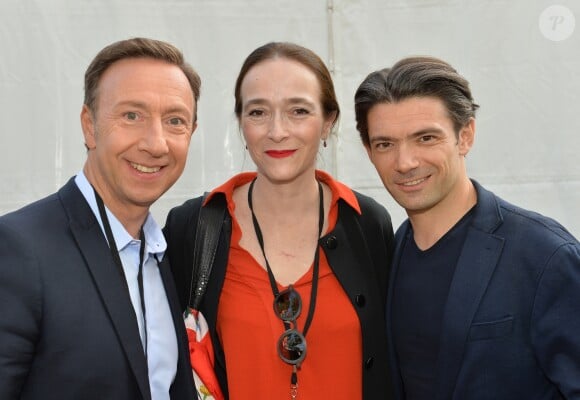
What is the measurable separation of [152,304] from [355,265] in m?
0.89

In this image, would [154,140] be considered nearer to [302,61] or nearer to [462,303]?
[302,61]

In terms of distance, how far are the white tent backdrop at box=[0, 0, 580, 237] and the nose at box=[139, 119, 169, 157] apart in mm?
1882

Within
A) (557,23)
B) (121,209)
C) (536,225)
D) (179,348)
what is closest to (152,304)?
(179,348)

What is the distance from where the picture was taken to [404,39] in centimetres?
406

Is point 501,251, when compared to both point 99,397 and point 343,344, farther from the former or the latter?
point 99,397

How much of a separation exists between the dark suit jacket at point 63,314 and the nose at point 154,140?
0.29 metres

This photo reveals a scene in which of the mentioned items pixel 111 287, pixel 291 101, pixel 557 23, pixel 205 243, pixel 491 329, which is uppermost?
pixel 557 23

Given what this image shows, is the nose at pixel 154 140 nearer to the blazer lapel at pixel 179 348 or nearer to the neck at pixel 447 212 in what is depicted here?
the blazer lapel at pixel 179 348

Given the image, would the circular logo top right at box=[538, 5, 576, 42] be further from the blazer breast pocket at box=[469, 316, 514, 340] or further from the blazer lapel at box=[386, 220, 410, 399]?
the blazer breast pocket at box=[469, 316, 514, 340]

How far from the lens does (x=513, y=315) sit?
197 cm

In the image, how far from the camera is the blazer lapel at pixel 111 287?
1.82 m

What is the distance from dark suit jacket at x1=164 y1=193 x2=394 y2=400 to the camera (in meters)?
2.51

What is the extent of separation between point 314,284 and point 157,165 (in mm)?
816

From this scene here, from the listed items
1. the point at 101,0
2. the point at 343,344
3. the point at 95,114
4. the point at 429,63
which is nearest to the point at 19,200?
the point at 101,0
